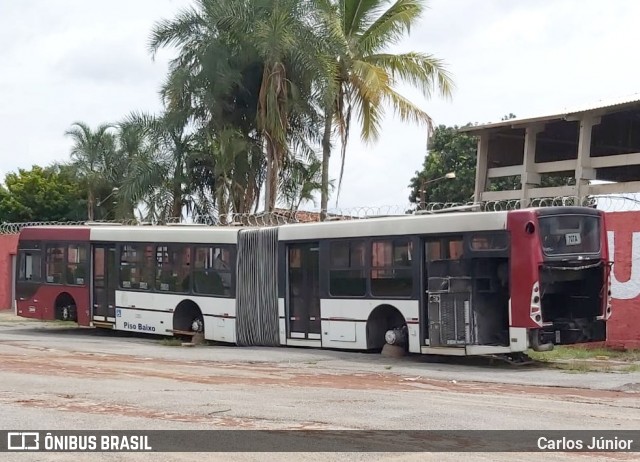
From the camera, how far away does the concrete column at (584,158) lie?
24.7m

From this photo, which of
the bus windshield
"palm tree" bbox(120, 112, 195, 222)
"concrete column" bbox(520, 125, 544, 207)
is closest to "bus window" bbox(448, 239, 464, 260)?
the bus windshield

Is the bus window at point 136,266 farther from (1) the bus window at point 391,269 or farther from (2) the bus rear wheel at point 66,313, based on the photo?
(1) the bus window at point 391,269

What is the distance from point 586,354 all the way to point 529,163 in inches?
374

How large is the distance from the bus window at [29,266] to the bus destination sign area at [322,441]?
16.7m

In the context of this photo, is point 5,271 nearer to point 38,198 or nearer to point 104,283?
point 104,283

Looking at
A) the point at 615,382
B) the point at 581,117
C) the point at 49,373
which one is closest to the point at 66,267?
the point at 49,373

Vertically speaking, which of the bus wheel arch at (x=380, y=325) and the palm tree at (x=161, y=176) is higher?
the palm tree at (x=161, y=176)

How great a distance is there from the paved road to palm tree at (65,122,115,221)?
27.8m

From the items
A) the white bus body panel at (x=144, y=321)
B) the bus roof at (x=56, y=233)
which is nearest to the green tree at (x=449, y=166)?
the bus roof at (x=56, y=233)

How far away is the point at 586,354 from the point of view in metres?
18.6

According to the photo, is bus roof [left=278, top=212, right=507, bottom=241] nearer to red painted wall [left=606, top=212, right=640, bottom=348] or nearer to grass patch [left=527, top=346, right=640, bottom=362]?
grass patch [left=527, top=346, right=640, bottom=362]

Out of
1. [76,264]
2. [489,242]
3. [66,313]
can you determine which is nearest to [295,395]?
[489,242]

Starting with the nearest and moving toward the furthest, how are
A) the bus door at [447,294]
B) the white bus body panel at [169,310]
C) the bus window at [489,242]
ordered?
the bus window at [489,242] → the bus door at [447,294] → the white bus body panel at [169,310]

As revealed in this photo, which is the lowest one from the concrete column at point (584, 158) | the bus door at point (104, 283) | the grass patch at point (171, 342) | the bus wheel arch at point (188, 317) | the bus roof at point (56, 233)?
the grass patch at point (171, 342)
